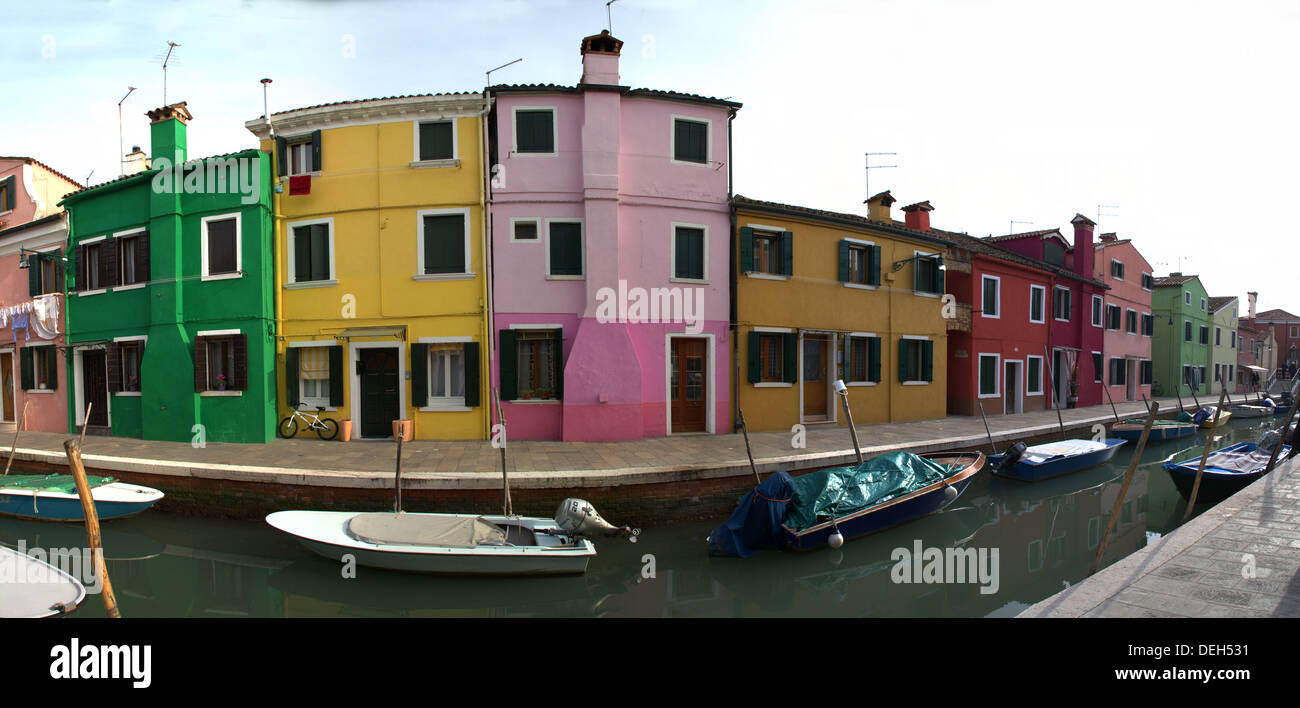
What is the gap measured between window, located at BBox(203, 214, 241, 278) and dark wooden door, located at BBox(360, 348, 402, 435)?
366cm

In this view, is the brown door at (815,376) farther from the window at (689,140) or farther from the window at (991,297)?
the window at (991,297)

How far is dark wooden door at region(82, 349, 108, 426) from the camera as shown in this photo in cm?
1325

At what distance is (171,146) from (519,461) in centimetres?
1145

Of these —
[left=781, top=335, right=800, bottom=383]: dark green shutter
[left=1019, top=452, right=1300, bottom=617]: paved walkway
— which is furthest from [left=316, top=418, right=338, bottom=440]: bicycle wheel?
[left=1019, top=452, right=1300, bottom=617]: paved walkway

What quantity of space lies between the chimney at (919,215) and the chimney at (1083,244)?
9500 millimetres

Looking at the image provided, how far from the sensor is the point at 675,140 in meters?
12.0

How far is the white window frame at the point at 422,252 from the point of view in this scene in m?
11.3

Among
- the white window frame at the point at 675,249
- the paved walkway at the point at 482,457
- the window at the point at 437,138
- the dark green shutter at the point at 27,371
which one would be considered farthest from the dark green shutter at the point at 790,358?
the dark green shutter at the point at 27,371

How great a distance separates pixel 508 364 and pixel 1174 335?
36.4 meters

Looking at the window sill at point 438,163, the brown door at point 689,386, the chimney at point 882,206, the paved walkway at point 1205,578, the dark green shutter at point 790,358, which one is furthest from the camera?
the chimney at point 882,206

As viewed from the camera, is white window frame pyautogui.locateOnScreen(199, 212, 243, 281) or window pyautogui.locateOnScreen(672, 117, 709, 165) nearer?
white window frame pyautogui.locateOnScreen(199, 212, 243, 281)

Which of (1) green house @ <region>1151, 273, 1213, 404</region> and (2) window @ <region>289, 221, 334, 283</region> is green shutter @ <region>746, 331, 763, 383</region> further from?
(1) green house @ <region>1151, 273, 1213, 404</region>

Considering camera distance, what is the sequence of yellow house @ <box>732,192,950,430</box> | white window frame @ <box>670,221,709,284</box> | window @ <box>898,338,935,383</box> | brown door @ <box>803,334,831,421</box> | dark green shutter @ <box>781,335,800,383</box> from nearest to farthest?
white window frame @ <box>670,221,709,284</box> < yellow house @ <box>732,192,950,430</box> < dark green shutter @ <box>781,335,800,383</box> < brown door @ <box>803,334,831,421</box> < window @ <box>898,338,935,383</box>

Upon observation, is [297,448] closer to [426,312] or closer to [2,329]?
[426,312]
